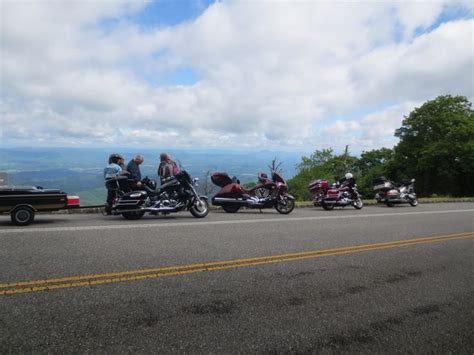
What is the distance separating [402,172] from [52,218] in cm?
4525

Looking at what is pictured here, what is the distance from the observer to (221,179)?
1250 centimetres

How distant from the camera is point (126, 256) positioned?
549 cm

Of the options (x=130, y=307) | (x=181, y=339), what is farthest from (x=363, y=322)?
(x=130, y=307)

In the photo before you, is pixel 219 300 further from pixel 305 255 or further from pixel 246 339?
pixel 305 255

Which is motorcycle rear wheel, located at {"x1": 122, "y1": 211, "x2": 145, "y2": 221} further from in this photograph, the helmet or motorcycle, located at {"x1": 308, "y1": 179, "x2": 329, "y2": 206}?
motorcycle, located at {"x1": 308, "y1": 179, "x2": 329, "y2": 206}

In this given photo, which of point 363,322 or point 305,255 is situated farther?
point 305,255

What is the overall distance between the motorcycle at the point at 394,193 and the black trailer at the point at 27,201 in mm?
13975

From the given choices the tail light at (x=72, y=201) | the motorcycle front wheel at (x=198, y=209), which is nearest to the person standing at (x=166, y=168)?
the motorcycle front wheel at (x=198, y=209)

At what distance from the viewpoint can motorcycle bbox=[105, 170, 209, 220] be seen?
31.0 ft

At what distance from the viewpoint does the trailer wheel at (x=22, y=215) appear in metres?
7.77

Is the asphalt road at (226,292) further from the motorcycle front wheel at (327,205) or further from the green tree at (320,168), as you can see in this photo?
the green tree at (320,168)

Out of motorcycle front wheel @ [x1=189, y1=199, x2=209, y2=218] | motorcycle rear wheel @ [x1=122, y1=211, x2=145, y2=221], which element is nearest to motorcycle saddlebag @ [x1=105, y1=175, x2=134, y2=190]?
motorcycle rear wheel @ [x1=122, y1=211, x2=145, y2=221]

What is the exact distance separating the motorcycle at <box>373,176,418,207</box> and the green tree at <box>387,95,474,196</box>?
2552 cm

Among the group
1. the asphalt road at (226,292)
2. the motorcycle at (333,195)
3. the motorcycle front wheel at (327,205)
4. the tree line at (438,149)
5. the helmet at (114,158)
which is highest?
the tree line at (438,149)
